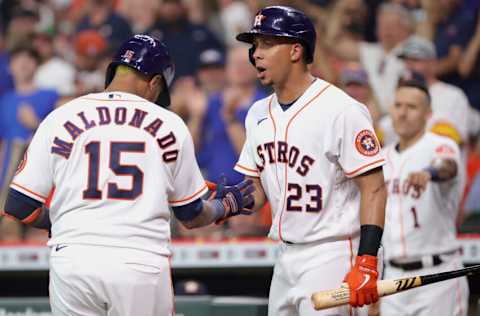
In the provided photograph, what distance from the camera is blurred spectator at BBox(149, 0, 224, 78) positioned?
26.6ft

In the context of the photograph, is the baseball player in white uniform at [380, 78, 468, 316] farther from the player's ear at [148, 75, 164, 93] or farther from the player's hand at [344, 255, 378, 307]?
the player's ear at [148, 75, 164, 93]

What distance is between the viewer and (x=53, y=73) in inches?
337

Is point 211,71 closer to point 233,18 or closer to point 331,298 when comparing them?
point 233,18

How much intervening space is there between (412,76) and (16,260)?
3412 mm

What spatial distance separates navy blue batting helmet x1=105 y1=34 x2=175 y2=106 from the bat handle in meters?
1.11

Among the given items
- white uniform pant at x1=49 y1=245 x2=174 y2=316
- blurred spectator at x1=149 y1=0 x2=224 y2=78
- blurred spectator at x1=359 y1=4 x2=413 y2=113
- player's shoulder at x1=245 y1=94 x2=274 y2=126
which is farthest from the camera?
blurred spectator at x1=149 y1=0 x2=224 y2=78

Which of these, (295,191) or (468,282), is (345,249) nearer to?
(295,191)

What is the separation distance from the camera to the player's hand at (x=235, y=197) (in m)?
4.32

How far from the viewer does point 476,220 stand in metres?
7.21

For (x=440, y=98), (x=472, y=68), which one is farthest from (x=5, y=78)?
(x=472, y=68)

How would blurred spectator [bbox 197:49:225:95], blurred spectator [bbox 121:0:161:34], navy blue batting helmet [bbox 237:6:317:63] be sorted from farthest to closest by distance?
blurred spectator [bbox 121:0:161:34], blurred spectator [bbox 197:49:225:95], navy blue batting helmet [bbox 237:6:317:63]

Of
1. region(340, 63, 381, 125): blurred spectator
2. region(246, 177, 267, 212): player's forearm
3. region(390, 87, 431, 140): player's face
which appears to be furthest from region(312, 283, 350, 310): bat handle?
region(340, 63, 381, 125): blurred spectator

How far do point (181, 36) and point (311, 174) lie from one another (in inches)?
168

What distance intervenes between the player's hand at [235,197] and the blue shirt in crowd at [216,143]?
125 inches
